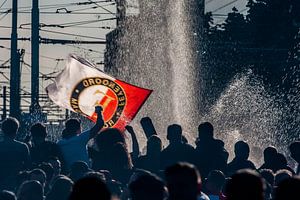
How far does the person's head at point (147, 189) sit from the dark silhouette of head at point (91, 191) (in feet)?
4.21

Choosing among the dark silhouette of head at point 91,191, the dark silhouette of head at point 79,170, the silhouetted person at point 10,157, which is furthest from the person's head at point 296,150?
the dark silhouette of head at point 91,191

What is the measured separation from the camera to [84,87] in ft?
73.5

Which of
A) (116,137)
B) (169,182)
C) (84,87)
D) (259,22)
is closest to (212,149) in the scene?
(116,137)

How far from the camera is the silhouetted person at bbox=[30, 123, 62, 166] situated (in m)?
18.6

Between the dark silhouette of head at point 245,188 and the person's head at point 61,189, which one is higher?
the dark silhouette of head at point 245,188

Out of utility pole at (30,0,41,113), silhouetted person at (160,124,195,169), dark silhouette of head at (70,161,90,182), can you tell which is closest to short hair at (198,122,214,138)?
silhouetted person at (160,124,195,169)

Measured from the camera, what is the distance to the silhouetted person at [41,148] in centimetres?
1862

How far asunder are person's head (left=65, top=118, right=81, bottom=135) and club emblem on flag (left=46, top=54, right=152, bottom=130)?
95.5 inches

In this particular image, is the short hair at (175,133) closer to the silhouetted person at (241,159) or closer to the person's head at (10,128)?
the silhouetted person at (241,159)

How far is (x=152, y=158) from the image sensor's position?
1894 centimetres

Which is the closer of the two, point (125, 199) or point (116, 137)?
point (125, 199)

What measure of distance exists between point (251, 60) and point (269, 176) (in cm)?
4422

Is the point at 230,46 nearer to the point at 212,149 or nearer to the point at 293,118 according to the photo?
the point at 293,118

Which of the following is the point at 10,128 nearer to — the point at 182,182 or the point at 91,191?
the point at 182,182
